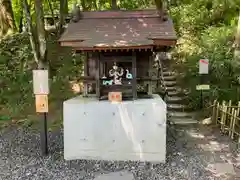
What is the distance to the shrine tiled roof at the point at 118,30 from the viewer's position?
21.3 feet

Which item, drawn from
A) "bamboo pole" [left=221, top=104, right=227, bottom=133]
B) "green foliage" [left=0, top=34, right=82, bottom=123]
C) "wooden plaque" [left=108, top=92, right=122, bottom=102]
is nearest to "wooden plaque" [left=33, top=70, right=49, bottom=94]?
"wooden plaque" [left=108, top=92, right=122, bottom=102]

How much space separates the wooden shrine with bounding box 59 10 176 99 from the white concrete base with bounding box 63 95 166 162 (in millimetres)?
426

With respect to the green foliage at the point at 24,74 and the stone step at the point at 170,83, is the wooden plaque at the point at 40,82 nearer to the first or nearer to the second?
the green foliage at the point at 24,74

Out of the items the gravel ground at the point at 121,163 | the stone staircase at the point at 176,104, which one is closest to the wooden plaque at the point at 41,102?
the gravel ground at the point at 121,163

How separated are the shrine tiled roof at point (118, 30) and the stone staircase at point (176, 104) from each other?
354 centimetres

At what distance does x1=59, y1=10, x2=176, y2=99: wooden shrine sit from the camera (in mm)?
6590

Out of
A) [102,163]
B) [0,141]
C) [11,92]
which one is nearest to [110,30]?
[102,163]

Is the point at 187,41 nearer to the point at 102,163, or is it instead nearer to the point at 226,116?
the point at 226,116

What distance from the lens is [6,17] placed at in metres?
15.5

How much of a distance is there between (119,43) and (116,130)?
1940 mm

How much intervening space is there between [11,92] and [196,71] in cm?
712

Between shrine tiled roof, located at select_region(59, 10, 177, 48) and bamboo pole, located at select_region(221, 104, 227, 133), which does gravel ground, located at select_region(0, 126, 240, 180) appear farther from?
shrine tiled roof, located at select_region(59, 10, 177, 48)

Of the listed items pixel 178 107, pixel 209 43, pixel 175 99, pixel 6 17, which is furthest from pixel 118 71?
pixel 6 17

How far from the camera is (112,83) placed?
7023 mm
